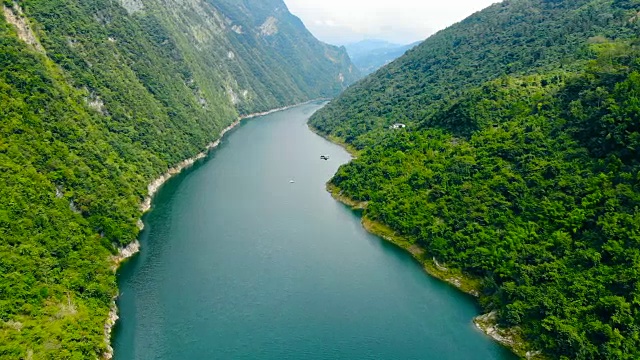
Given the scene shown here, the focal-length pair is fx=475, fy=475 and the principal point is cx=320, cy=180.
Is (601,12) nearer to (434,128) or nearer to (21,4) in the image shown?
(434,128)

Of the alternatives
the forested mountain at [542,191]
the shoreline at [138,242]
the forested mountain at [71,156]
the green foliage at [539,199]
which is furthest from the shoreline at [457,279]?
the forested mountain at [71,156]

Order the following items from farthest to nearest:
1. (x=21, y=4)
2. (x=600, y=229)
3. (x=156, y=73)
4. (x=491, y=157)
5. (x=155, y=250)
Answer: (x=156, y=73)
(x=21, y=4)
(x=491, y=157)
(x=155, y=250)
(x=600, y=229)

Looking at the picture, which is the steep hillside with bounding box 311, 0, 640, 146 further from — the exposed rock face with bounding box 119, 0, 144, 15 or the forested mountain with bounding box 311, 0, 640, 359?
the exposed rock face with bounding box 119, 0, 144, 15

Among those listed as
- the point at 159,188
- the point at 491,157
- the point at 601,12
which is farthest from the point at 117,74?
the point at 601,12

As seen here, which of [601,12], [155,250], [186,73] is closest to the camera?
[155,250]

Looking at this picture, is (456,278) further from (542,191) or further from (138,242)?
(138,242)

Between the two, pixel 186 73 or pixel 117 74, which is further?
pixel 186 73

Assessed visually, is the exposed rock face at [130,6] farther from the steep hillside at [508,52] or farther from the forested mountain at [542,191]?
the forested mountain at [542,191]

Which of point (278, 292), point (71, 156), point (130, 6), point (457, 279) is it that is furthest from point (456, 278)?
point (130, 6)
